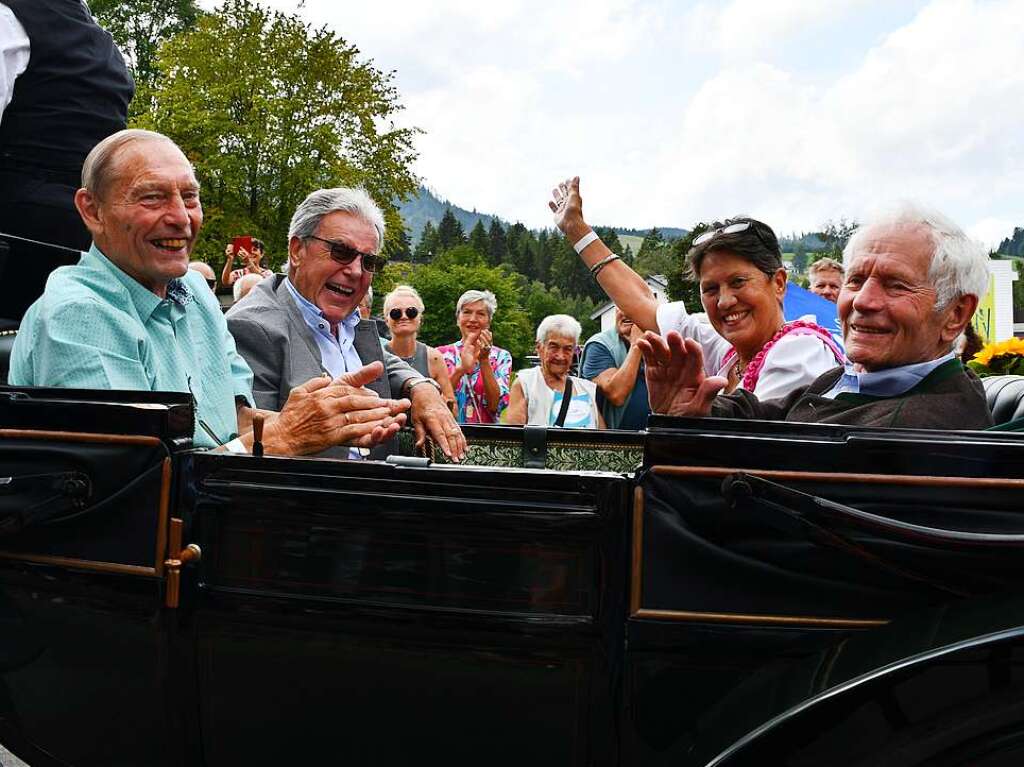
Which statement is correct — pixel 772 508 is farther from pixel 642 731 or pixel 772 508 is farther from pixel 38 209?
pixel 38 209

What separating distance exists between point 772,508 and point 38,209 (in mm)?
2541

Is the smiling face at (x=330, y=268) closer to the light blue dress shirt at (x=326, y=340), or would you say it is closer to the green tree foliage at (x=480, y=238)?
the light blue dress shirt at (x=326, y=340)

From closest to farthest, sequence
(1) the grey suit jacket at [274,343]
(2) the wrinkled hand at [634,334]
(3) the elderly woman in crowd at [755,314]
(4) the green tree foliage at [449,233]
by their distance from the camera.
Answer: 1. (3) the elderly woman in crowd at [755,314]
2. (1) the grey suit jacket at [274,343]
3. (2) the wrinkled hand at [634,334]
4. (4) the green tree foliage at [449,233]

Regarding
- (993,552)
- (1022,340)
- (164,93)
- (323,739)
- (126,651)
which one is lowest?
(323,739)

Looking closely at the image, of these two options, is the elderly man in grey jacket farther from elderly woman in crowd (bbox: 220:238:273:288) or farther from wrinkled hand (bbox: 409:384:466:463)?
elderly woman in crowd (bbox: 220:238:273:288)

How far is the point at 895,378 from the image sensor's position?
199 centimetres

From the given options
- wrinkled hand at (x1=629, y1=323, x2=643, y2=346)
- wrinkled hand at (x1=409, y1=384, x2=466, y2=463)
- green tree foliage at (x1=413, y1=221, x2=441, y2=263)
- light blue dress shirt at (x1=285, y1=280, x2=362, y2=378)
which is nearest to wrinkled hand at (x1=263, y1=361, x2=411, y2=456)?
wrinkled hand at (x1=409, y1=384, x2=466, y2=463)

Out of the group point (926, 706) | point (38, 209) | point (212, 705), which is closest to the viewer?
point (926, 706)

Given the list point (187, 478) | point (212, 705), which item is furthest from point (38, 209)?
point (212, 705)

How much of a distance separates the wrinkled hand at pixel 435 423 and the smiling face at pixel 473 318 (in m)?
2.86

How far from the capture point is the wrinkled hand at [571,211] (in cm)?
322

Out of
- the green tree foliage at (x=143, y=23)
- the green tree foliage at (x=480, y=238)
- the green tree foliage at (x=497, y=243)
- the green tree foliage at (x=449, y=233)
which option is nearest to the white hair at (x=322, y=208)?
the green tree foliage at (x=143, y=23)

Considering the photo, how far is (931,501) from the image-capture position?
1304 millimetres

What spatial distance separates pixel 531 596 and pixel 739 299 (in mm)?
1587
